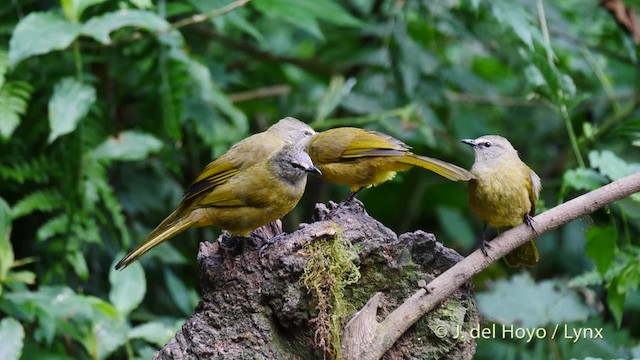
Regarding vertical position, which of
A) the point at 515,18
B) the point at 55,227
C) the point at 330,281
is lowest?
the point at 55,227

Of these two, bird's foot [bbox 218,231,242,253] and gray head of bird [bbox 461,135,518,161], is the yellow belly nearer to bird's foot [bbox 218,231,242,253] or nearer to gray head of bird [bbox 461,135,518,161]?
gray head of bird [bbox 461,135,518,161]

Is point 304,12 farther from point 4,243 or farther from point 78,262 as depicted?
point 4,243

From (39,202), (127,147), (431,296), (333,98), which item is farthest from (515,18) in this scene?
(39,202)

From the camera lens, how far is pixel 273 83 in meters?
6.52

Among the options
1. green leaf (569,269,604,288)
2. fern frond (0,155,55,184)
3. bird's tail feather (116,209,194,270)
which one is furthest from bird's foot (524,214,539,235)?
fern frond (0,155,55,184)

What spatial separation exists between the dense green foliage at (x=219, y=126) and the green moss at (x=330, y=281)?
A: 3.89 ft

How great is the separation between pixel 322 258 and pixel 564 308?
2237 millimetres

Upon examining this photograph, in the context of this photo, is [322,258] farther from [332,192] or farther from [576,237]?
[576,237]

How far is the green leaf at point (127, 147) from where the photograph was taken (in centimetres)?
455

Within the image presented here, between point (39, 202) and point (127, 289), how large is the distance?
2.64ft

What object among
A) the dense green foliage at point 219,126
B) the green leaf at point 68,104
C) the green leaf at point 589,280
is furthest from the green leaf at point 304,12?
the green leaf at point 589,280

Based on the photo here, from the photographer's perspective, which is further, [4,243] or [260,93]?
[260,93]

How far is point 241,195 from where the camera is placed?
10.6 ft

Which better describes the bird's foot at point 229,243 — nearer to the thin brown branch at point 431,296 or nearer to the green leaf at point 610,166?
the thin brown branch at point 431,296
